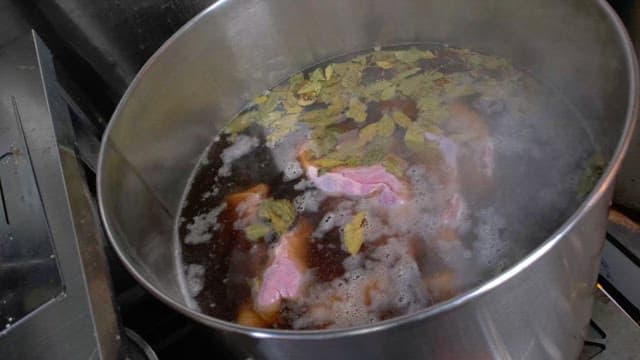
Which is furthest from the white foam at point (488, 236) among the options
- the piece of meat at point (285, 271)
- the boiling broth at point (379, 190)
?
the piece of meat at point (285, 271)

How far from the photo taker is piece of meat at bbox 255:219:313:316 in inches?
40.0

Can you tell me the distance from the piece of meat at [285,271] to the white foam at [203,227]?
0.55 feet

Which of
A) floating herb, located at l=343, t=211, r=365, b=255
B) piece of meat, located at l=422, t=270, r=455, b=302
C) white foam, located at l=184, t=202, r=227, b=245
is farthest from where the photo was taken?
white foam, located at l=184, t=202, r=227, b=245

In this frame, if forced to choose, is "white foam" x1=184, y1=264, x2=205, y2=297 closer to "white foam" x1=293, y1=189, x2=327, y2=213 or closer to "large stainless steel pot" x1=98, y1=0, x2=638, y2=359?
"large stainless steel pot" x1=98, y1=0, x2=638, y2=359

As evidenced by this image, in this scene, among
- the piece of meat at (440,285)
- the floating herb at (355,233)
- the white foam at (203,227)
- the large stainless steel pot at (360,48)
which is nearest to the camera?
the large stainless steel pot at (360,48)

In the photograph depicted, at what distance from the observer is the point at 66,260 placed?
883 millimetres

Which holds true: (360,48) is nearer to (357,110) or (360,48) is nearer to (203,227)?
(357,110)

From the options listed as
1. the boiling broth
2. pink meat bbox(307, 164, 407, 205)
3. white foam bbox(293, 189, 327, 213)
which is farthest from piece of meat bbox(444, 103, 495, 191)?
white foam bbox(293, 189, 327, 213)

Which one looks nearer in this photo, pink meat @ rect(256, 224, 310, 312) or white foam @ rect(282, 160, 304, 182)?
pink meat @ rect(256, 224, 310, 312)

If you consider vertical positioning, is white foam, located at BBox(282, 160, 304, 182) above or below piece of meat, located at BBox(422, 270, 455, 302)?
above

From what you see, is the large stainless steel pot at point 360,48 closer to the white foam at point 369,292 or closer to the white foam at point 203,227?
the white foam at point 203,227

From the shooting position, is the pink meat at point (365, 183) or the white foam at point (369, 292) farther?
the pink meat at point (365, 183)

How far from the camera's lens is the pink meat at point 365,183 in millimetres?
1092

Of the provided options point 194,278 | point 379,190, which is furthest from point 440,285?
point 194,278
